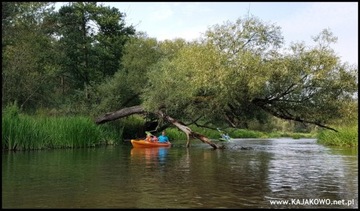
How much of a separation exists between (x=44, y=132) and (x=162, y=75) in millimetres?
8388

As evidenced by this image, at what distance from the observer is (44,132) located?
860 inches

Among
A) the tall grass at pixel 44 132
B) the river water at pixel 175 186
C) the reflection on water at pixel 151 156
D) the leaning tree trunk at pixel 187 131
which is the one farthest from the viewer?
the leaning tree trunk at pixel 187 131

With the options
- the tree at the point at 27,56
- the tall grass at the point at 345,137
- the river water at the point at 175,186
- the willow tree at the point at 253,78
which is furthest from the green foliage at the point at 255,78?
the tree at the point at 27,56

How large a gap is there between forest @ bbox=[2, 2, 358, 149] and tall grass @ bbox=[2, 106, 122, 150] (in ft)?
0.50

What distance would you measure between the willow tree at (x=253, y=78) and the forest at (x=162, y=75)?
0.20ft

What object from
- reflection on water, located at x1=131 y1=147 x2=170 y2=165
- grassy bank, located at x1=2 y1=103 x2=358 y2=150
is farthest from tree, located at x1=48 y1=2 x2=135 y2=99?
reflection on water, located at x1=131 y1=147 x2=170 y2=165

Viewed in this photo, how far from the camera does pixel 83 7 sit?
3659 cm

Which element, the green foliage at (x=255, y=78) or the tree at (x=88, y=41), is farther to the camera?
the tree at (x=88, y=41)

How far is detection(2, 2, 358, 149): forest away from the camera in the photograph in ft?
75.0

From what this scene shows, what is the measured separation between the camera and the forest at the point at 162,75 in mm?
22875

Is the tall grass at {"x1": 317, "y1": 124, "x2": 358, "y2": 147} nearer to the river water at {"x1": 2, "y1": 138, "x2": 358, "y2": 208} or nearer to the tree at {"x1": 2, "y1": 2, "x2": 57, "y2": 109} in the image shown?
the river water at {"x1": 2, "y1": 138, "x2": 358, "y2": 208}

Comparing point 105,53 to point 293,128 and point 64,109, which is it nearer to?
point 64,109

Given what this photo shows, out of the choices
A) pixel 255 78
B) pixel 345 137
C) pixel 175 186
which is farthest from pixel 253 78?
pixel 175 186

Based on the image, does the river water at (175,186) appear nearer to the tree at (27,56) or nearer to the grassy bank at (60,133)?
the grassy bank at (60,133)
